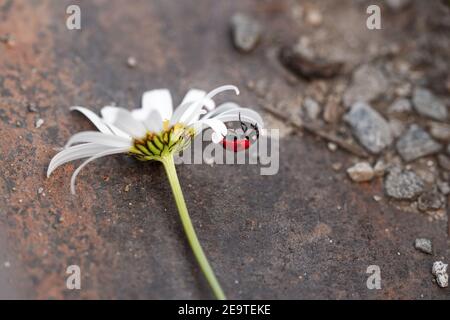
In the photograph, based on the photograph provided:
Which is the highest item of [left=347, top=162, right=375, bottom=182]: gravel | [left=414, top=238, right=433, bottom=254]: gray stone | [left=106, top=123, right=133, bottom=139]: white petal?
[left=106, top=123, right=133, bottom=139]: white petal

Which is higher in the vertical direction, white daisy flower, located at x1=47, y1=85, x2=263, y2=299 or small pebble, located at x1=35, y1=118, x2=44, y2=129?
small pebble, located at x1=35, y1=118, x2=44, y2=129

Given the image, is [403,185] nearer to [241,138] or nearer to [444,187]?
[444,187]

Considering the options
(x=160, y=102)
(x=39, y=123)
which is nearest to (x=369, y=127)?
(x=160, y=102)

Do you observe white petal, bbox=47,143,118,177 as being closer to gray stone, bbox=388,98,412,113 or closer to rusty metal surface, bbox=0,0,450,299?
rusty metal surface, bbox=0,0,450,299

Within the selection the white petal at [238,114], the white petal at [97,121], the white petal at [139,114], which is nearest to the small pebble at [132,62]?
the white petal at [97,121]

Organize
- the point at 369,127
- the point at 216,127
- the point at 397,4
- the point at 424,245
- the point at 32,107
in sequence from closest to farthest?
1. the point at 216,127
2. the point at 424,245
3. the point at 32,107
4. the point at 369,127
5. the point at 397,4

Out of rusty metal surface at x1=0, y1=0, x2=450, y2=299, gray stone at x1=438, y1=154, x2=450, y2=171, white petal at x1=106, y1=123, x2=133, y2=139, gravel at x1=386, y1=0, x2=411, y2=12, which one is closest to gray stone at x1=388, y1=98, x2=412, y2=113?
gray stone at x1=438, y1=154, x2=450, y2=171

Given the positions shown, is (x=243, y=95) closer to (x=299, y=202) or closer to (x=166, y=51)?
(x=166, y=51)

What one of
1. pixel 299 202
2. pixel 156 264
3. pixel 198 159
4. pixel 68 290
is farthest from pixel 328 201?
pixel 68 290
